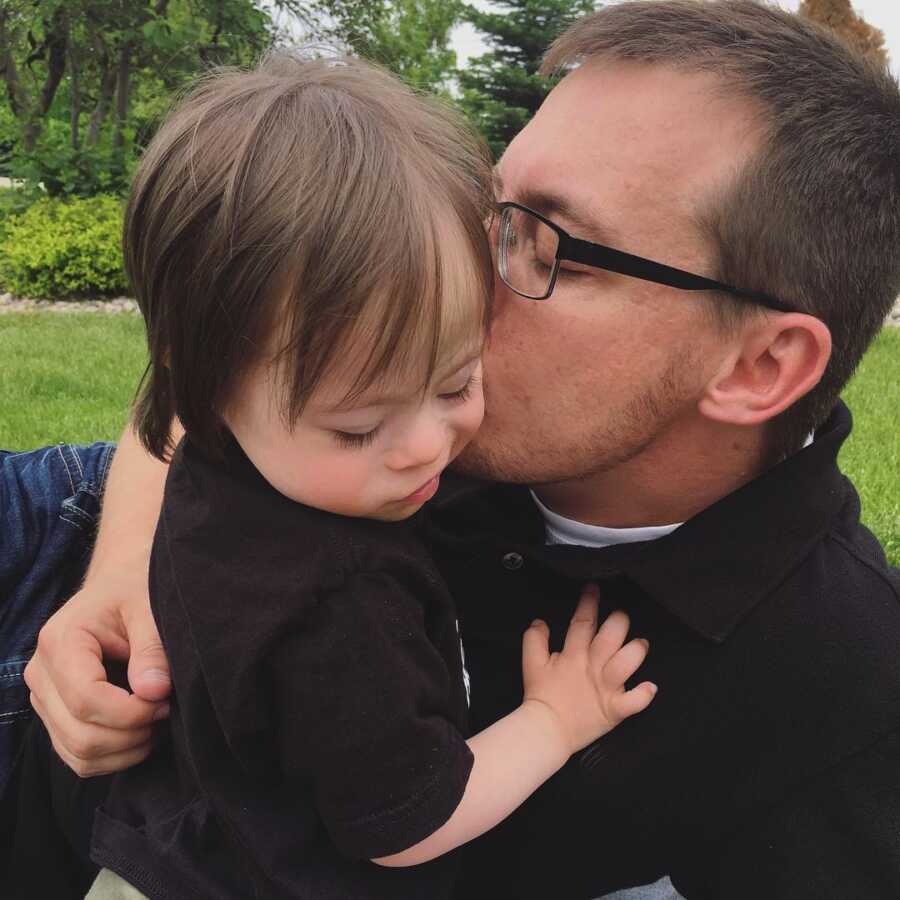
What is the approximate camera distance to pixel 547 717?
1.84 meters

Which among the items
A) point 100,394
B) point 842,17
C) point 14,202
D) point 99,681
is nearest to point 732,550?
point 99,681

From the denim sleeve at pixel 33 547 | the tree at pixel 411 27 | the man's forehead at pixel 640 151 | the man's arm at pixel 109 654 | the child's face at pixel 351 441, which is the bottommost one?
the tree at pixel 411 27

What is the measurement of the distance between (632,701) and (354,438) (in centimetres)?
73

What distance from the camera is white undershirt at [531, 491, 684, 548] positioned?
2.22m

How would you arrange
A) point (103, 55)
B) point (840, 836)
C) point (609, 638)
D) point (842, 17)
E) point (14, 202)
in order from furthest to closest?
1. point (103, 55)
2. point (14, 202)
3. point (842, 17)
4. point (609, 638)
5. point (840, 836)

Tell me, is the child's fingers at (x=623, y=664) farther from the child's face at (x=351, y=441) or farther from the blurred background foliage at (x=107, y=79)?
the blurred background foliage at (x=107, y=79)

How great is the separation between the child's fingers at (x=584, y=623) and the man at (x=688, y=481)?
0.04 meters

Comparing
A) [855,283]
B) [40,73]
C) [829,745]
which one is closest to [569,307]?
[855,283]

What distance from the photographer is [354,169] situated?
143 cm

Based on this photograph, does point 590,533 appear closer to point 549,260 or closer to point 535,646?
point 535,646

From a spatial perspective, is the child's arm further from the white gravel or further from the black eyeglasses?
the white gravel

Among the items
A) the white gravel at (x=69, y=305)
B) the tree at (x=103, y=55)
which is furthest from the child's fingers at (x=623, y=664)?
the tree at (x=103, y=55)

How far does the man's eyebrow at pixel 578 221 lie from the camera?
2.05m

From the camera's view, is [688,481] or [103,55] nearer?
[688,481]
